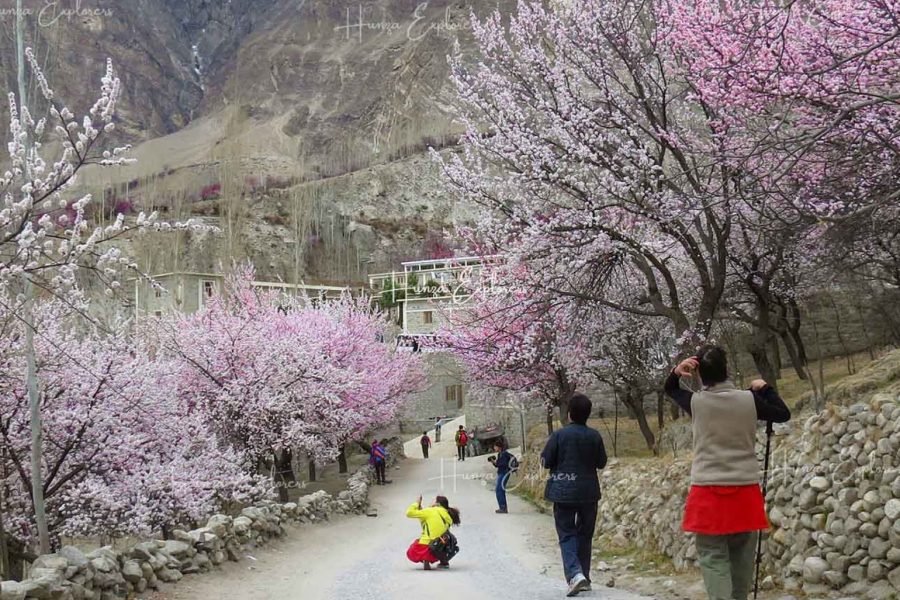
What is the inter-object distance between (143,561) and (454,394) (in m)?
37.9

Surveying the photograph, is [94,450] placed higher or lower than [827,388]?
lower

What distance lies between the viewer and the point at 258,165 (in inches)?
4235

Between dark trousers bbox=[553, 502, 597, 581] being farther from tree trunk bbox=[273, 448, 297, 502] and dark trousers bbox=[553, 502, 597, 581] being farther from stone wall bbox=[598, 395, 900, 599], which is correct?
tree trunk bbox=[273, 448, 297, 502]

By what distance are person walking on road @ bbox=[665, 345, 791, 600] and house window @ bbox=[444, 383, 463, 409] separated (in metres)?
40.8

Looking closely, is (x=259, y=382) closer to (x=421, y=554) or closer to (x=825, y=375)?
(x=421, y=554)

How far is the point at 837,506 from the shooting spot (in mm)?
6262

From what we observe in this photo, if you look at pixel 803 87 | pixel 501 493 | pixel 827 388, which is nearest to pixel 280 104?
pixel 501 493

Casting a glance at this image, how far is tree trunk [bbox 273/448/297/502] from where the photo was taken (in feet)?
64.0

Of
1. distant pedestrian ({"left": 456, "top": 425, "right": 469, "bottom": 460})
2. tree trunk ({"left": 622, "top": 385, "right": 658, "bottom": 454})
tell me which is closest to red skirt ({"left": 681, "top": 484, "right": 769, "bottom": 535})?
tree trunk ({"left": 622, "top": 385, "right": 658, "bottom": 454})

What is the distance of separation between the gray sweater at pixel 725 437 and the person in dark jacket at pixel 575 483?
184cm

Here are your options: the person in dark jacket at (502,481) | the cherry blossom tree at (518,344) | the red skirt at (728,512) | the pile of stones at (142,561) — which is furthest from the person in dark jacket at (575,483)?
the person in dark jacket at (502,481)

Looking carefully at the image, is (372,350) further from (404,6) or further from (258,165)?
(404,6)

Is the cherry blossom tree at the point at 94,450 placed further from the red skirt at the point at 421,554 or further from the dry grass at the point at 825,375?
the dry grass at the point at 825,375

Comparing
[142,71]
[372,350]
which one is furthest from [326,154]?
[372,350]
